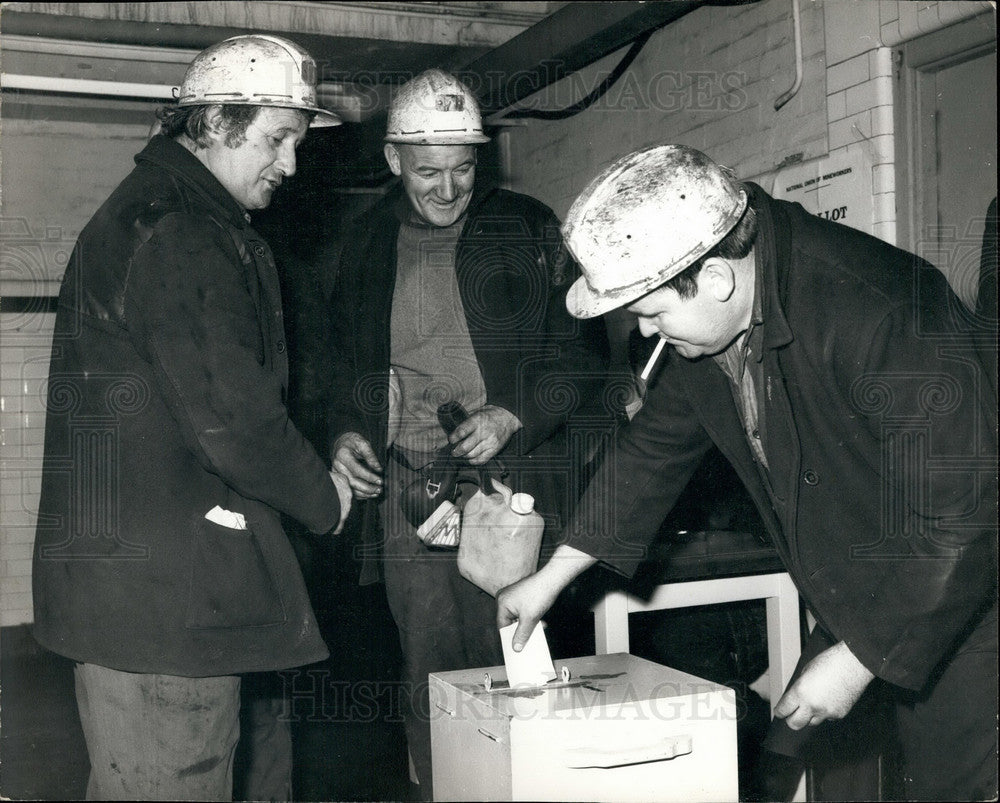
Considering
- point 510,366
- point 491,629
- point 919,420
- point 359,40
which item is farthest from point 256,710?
point 359,40

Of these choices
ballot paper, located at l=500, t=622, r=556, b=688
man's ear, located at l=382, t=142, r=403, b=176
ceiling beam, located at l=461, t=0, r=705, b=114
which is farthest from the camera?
ceiling beam, located at l=461, t=0, r=705, b=114

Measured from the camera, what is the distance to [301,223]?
6281 mm

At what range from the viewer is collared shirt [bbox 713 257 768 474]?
1.96m

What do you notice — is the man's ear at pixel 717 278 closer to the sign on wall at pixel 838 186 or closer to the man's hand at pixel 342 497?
the man's hand at pixel 342 497

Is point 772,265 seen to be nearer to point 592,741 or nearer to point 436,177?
point 592,741

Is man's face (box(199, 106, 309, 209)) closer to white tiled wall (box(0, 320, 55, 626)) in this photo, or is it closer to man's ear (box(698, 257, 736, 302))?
man's ear (box(698, 257, 736, 302))

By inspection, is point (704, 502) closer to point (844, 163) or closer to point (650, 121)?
point (844, 163)

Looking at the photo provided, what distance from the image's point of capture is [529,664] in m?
2.09

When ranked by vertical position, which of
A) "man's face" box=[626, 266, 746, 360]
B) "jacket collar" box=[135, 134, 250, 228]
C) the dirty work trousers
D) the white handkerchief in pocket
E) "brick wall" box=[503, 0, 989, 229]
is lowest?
the dirty work trousers

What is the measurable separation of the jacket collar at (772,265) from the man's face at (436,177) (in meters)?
1.50

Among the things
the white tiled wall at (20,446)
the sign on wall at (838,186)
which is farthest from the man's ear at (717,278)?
the white tiled wall at (20,446)

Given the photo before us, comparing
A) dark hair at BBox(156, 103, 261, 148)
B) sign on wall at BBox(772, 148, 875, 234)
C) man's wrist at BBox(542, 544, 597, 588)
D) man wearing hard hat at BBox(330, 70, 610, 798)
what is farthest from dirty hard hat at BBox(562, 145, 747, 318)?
sign on wall at BBox(772, 148, 875, 234)

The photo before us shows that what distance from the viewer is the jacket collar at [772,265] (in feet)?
6.17

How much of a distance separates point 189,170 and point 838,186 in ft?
7.78
